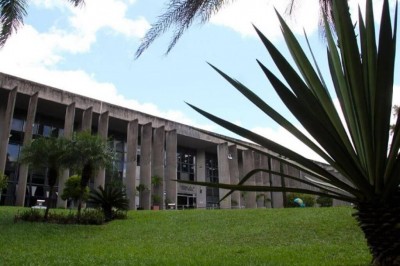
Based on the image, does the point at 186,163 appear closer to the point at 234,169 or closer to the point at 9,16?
the point at 234,169

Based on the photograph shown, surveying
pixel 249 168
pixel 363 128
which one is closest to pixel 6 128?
pixel 249 168

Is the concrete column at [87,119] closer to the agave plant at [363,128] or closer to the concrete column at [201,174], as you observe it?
the concrete column at [201,174]

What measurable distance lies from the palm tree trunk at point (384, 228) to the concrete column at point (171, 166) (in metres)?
35.5

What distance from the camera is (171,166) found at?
38.5 meters

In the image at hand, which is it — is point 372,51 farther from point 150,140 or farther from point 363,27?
point 150,140

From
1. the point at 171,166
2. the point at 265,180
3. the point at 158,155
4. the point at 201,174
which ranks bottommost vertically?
the point at 265,180

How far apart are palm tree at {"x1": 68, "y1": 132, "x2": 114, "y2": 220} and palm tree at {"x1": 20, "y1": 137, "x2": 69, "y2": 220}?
425 mm

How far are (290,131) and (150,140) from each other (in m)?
34.2

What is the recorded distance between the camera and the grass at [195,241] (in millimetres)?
6918

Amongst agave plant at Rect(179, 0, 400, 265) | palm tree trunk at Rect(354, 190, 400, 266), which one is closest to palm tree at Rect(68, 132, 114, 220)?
agave plant at Rect(179, 0, 400, 265)

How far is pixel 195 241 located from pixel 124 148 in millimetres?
29791

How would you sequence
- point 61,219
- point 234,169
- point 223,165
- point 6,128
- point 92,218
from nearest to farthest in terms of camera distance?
1. point 61,219
2. point 92,218
3. point 6,128
4. point 223,165
5. point 234,169

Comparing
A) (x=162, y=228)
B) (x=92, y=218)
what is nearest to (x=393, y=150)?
(x=162, y=228)

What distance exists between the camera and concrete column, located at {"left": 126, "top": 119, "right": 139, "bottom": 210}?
33.8 metres
